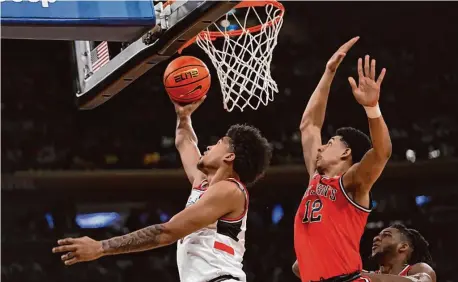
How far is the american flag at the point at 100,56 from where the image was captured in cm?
389

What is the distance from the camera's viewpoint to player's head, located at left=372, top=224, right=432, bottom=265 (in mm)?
4680

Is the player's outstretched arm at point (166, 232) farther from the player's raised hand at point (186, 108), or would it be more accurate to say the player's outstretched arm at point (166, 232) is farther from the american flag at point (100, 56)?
the player's raised hand at point (186, 108)

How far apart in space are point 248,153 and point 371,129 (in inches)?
25.5

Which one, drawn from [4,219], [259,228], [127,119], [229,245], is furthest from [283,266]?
[229,245]

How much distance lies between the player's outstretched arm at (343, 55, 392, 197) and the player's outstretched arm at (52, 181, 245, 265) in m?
0.58

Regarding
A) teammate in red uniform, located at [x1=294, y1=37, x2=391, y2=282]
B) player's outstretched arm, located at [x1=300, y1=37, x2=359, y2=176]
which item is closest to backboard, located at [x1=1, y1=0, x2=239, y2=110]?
teammate in red uniform, located at [x1=294, y1=37, x2=391, y2=282]

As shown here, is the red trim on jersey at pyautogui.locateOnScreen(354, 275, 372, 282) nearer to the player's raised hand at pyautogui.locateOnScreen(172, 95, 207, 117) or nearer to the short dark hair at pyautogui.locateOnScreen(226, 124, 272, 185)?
the short dark hair at pyautogui.locateOnScreen(226, 124, 272, 185)

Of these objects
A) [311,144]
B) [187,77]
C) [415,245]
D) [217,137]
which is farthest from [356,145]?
[217,137]

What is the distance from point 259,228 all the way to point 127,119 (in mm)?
2154

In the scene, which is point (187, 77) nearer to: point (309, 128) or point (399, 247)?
point (309, 128)

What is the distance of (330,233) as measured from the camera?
3.77 m

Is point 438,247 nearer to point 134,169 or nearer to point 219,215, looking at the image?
point 134,169

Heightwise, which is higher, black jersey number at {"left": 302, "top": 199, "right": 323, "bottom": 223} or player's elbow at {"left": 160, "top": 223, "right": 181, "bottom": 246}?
player's elbow at {"left": 160, "top": 223, "right": 181, "bottom": 246}

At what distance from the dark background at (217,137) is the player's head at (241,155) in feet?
17.8
